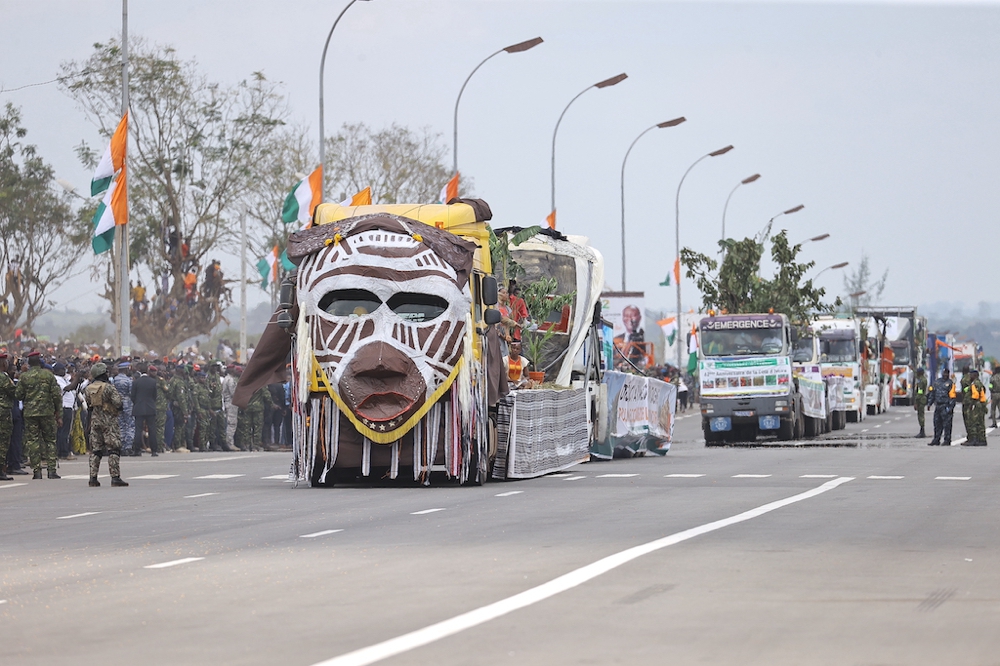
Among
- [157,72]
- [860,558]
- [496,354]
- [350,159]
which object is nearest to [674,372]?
[350,159]

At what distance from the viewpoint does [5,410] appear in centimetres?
2469

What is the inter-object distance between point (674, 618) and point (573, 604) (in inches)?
30.8

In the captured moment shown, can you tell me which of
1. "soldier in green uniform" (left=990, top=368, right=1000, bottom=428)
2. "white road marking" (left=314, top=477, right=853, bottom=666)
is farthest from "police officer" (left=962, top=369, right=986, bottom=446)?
"white road marking" (left=314, top=477, right=853, bottom=666)

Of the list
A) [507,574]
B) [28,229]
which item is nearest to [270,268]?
[28,229]

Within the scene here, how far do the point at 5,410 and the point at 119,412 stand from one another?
277cm

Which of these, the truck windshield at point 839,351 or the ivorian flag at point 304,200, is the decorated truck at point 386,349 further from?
the truck windshield at point 839,351

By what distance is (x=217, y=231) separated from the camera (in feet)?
190

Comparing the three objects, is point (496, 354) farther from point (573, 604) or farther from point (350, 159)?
point (350, 159)

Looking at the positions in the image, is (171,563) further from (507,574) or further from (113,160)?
(113,160)

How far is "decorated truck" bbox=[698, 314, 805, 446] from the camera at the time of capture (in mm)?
38438

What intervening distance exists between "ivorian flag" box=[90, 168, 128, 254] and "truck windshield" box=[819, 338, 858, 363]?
79.8 feet

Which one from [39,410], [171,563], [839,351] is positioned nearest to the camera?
[171,563]

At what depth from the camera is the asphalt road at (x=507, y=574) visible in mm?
8789

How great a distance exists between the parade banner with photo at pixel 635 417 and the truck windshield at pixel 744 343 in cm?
476
